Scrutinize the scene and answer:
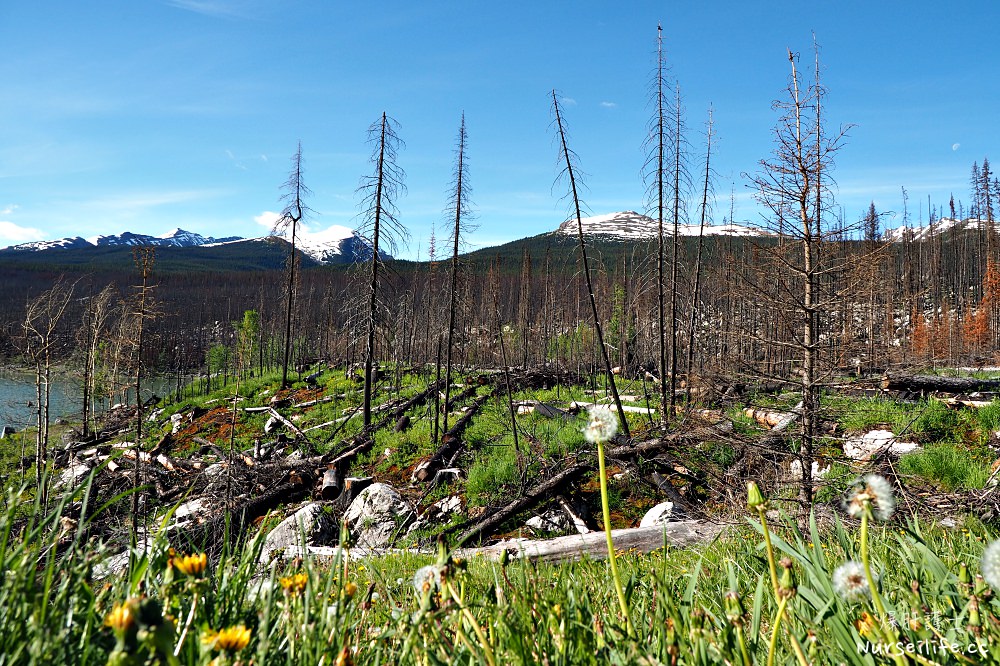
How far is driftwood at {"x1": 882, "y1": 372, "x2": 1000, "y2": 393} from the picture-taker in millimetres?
11812

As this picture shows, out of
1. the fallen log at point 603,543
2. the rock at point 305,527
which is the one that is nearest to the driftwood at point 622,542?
the fallen log at point 603,543

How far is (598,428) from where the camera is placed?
1.15 metres

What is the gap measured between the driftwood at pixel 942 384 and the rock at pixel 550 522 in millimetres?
9002

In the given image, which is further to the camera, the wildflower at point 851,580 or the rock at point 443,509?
the rock at point 443,509

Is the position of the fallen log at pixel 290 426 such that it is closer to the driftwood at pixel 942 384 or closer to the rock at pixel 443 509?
the rock at pixel 443 509

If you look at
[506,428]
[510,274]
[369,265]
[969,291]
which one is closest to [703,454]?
[506,428]

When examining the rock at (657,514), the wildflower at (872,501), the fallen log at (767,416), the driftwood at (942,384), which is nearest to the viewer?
the wildflower at (872,501)

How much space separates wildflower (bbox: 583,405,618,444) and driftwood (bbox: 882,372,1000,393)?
13.6 metres

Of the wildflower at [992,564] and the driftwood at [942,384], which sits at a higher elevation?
the wildflower at [992,564]

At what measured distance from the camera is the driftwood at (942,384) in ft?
A: 38.8

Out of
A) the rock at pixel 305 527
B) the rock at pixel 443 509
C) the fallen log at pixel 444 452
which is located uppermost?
the fallen log at pixel 444 452

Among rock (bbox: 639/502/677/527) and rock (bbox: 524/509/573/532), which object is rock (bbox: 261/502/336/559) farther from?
rock (bbox: 639/502/677/527)

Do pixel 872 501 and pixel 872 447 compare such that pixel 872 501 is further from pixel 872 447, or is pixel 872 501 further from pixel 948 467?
pixel 872 447

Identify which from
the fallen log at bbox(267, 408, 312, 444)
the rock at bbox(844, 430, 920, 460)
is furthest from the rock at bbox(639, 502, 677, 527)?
the fallen log at bbox(267, 408, 312, 444)
